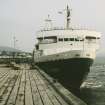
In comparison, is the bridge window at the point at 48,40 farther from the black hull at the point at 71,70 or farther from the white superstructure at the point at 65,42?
the black hull at the point at 71,70

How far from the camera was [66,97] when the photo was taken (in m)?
10.4

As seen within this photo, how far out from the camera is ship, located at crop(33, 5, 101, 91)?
31484mm

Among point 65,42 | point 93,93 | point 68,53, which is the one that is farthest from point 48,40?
point 93,93

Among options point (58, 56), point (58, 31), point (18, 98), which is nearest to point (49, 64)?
point (58, 56)

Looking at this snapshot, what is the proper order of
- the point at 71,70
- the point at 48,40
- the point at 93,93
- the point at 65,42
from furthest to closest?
the point at 93,93, the point at 48,40, the point at 65,42, the point at 71,70

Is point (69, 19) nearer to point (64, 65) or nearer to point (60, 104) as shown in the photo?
point (64, 65)

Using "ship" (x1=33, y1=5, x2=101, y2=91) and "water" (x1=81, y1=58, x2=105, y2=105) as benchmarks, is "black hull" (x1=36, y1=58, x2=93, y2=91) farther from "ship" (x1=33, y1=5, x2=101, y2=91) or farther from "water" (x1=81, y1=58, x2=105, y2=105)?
"water" (x1=81, y1=58, x2=105, y2=105)

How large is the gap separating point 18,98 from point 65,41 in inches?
951

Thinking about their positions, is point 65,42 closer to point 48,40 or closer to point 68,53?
point 48,40

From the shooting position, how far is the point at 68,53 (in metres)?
31.5

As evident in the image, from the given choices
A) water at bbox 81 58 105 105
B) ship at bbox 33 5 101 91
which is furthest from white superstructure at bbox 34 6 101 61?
water at bbox 81 58 105 105

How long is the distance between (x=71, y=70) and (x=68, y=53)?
1621 mm

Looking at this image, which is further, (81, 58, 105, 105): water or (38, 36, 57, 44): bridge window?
(38, 36, 57, 44): bridge window

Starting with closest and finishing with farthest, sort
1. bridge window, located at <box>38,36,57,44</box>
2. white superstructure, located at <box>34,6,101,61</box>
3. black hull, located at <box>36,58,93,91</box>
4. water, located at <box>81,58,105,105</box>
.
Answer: black hull, located at <box>36,58,93,91</box> < water, located at <box>81,58,105,105</box> < white superstructure, located at <box>34,6,101,61</box> < bridge window, located at <box>38,36,57,44</box>
